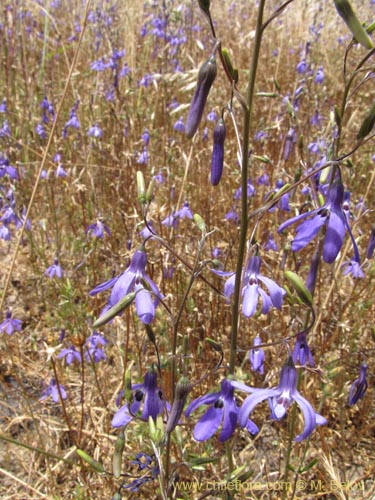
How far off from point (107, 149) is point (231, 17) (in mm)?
6404

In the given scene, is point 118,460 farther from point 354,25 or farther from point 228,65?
point 354,25

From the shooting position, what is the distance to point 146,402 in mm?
1461

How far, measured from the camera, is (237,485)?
4.92ft

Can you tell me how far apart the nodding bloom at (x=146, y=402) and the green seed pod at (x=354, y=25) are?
1050mm

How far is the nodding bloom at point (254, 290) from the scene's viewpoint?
147 cm

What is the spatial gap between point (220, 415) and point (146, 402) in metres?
0.26

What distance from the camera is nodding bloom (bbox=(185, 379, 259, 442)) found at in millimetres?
1279

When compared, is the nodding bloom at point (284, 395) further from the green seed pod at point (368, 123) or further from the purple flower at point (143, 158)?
the purple flower at point (143, 158)

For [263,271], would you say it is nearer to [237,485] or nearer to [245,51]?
[237,485]

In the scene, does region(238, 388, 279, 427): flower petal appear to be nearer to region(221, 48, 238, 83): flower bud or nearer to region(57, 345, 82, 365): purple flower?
region(221, 48, 238, 83): flower bud

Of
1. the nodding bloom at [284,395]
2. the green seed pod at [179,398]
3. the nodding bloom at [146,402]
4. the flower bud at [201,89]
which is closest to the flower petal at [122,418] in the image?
the nodding bloom at [146,402]

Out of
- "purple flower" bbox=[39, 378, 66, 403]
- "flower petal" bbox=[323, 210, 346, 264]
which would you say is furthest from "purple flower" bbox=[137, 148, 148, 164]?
"flower petal" bbox=[323, 210, 346, 264]

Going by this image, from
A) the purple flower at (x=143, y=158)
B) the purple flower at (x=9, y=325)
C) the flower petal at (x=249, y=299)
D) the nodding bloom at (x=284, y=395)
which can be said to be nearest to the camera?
the nodding bloom at (x=284, y=395)

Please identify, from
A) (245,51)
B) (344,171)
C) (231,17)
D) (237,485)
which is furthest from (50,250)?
(231,17)
